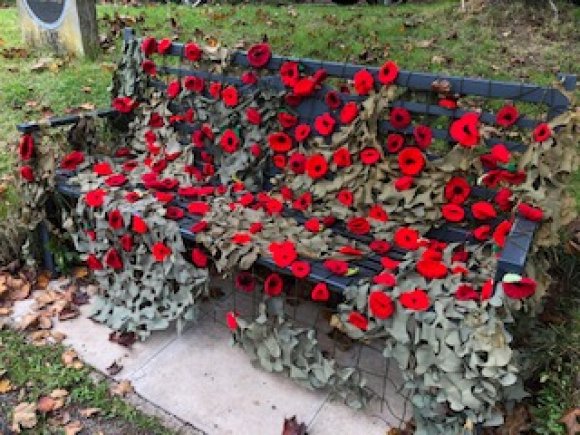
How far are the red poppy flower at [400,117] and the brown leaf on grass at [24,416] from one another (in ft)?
6.42

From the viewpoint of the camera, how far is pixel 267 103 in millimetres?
2900

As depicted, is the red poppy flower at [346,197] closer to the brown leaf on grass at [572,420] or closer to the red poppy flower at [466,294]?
the red poppy flower at [466,294]

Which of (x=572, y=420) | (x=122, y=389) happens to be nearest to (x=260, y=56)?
(x=122, y=389)

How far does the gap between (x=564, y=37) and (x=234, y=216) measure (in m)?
4.56

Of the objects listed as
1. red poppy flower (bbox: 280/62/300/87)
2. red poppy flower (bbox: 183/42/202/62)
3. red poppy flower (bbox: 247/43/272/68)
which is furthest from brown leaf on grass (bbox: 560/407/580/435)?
red poppy flower (bbox: 183/42/202/62)

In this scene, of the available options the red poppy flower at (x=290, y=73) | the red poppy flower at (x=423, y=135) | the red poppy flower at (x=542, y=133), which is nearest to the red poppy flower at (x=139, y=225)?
the red poppy flower at (x=290, y=73)

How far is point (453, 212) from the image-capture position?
8.12 feet

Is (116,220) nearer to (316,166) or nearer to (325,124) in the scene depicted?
(316,166)

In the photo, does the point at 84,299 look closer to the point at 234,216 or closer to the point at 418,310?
the point at 234,216

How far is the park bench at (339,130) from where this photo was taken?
2.27 m

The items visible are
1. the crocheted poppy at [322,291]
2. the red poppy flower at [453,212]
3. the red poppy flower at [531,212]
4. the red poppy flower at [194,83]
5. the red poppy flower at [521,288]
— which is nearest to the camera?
the red poppy flower at [521,288]

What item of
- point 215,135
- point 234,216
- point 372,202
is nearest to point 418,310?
point 372,202

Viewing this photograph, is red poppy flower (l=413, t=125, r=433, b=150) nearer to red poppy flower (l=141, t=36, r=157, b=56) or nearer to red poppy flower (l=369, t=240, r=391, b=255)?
red poppy flower (l=369, t=240, r=391, b=255)

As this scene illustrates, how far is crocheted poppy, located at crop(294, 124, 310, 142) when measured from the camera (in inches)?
110
